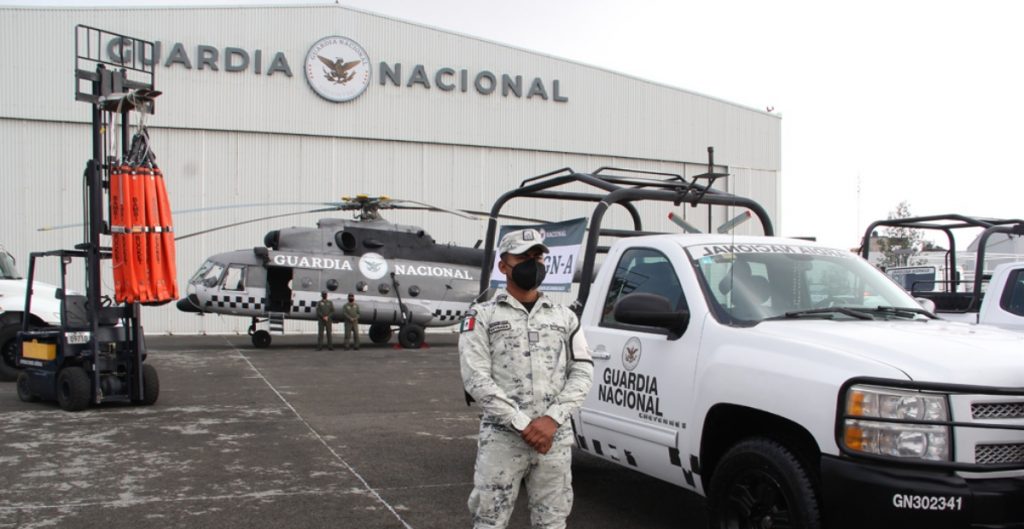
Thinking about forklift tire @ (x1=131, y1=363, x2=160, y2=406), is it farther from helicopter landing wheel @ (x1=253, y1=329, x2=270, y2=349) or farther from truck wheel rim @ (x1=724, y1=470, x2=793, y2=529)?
helicopter landing wheel @ (x1=253, y1=329, x2=270, y2=349)

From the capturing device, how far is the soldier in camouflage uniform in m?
3.67

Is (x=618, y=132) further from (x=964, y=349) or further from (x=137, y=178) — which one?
(x=964, y=349)

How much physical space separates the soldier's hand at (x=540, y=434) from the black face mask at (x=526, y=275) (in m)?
0.62

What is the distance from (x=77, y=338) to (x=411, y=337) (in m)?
11.6

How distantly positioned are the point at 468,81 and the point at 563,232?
2373 centimetres

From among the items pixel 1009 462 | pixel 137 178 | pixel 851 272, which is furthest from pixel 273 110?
pixel 1009 462

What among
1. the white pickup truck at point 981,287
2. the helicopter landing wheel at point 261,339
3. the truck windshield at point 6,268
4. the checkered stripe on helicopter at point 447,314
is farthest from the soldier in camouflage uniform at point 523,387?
the checkered stripe on helicopter at point 447,314

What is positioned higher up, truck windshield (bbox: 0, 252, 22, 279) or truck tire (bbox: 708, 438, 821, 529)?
truck windshield (bbox: 0, 252, 22, 279)

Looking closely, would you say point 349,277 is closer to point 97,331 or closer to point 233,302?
point 233,302

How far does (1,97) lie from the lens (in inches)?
968

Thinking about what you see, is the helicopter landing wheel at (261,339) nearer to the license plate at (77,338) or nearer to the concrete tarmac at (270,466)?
the concrete tarmac at (270,466)

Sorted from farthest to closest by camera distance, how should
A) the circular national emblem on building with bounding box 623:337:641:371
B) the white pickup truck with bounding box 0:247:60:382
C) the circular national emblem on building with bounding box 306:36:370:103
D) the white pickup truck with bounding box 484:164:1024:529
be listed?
the circular national emblem on building with bounding box 306:36:370:103 → the white pickup truck with bounding box 0:247:60:382 → the circular national emblem on building with bounding box 623:337:641:371 → the white pickup truck with bounding box 484:164:1024:529

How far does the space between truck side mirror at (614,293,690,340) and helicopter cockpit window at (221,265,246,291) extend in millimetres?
17340

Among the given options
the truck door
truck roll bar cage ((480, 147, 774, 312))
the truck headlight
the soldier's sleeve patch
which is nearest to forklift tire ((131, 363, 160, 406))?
truck roll bar cage ((480, 147, 774, 312))
